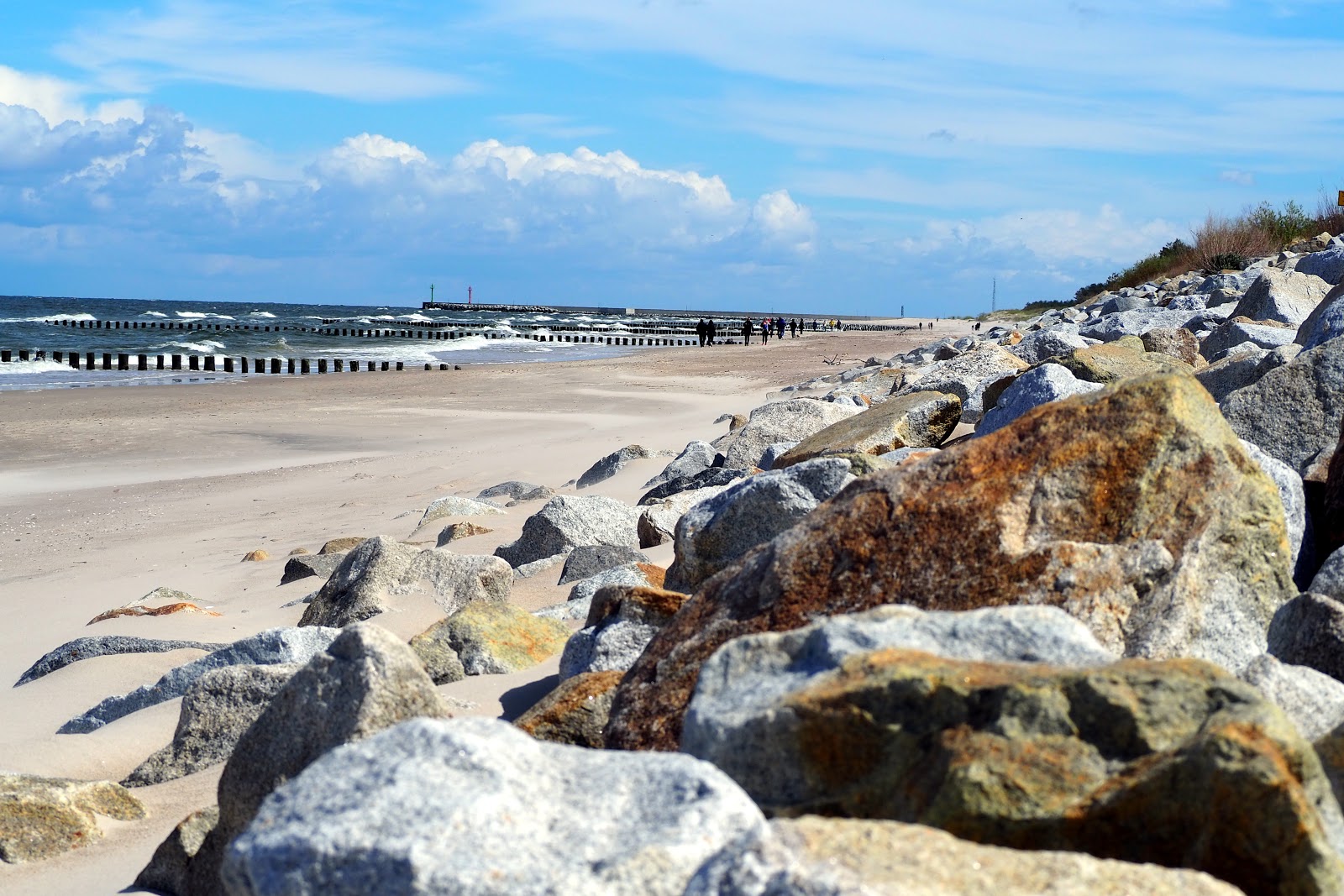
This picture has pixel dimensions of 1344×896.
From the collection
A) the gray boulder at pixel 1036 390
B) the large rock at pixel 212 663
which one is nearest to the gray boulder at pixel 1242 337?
the gray boulder at pixel 1036 390

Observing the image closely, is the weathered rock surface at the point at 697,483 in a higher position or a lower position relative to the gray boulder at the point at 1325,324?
lower

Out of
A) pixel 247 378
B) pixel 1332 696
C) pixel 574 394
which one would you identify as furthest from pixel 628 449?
pixel 247 378

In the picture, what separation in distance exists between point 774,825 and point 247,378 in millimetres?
27401

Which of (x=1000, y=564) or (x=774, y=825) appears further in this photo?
(x=1000, y=564)

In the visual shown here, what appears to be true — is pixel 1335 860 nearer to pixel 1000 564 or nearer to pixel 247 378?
pixel 1000 564

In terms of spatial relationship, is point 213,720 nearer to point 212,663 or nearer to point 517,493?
point 212,663

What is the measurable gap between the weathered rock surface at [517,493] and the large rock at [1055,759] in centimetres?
722

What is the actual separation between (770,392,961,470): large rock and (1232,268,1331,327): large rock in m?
4.05

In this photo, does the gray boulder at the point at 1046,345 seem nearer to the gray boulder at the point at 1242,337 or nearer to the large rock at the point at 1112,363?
the gray boulder at the point at 1242,337

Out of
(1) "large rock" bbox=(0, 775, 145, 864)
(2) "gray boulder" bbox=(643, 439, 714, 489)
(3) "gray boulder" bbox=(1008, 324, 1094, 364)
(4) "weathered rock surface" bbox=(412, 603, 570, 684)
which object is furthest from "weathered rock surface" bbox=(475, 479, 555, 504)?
(1) "large rock" bbox=(0, 775, 145, 864)

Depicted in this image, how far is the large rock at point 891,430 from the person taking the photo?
6210mm

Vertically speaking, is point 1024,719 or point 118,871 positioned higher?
point 1024,719

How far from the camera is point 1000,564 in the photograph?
2674 millimetres

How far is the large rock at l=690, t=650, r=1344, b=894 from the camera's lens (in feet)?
5.57
